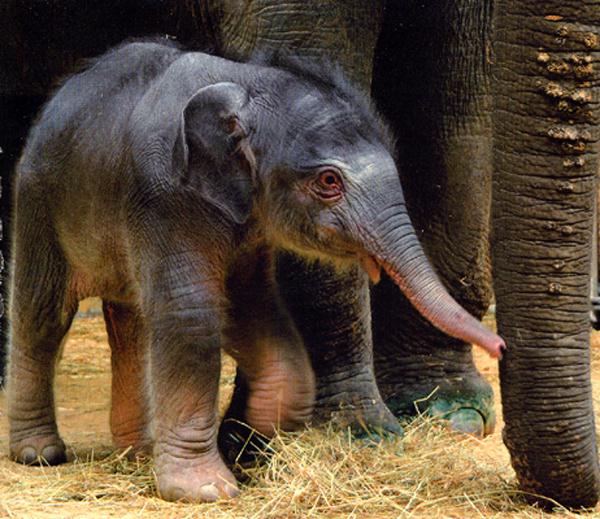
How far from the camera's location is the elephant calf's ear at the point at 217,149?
429cm

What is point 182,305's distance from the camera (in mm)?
4301

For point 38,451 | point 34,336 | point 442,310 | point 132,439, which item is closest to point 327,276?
point 132,439

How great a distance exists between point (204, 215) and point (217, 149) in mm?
164

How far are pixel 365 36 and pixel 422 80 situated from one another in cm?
66

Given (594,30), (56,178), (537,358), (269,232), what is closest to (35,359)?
(56,178)

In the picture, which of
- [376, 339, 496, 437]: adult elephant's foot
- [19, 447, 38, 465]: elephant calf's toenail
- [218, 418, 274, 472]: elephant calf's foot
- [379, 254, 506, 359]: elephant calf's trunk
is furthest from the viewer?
[376, 339, 496, 437]: adult elephant's foot

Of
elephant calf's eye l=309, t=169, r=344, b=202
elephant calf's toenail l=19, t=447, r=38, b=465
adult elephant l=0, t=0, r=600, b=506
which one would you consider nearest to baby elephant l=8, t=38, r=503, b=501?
elephant calf's eye l=309, t=169, r=344, b=202

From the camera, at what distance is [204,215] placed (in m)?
4.30

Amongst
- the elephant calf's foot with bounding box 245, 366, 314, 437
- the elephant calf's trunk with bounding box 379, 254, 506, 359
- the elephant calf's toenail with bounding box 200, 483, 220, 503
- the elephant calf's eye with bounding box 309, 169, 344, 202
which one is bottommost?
the elephant calf's toenail with bounding box 200, 483, 220, 503

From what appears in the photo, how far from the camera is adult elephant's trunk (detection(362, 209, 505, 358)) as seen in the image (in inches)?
147

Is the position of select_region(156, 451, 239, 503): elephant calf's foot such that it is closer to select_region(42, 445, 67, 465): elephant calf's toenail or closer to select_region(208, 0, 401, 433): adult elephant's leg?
select_region(208, 0, 401, 433): adult elephant's leg

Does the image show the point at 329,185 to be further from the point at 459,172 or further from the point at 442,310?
the point at 459,172

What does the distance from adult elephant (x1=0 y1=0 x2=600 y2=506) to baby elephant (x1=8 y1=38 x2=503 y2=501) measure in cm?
25

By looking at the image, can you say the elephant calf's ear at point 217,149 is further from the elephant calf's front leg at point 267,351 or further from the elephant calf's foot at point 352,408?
the elephant calf's foot at point 352,408
